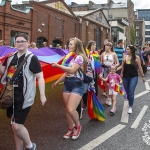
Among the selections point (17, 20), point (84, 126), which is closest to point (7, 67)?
point (84, 126)

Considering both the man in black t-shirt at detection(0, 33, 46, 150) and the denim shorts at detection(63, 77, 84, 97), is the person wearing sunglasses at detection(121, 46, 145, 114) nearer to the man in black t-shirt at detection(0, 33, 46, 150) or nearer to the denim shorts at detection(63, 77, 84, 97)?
the denim shorts at detection(63, 77, 84, 97)

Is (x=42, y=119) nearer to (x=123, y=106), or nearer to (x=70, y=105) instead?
(x=70, y=105)

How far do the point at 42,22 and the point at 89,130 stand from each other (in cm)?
2180

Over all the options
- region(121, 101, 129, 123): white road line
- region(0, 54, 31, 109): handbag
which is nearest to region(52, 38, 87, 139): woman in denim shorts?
region(0, 54, 31, 109): handbag

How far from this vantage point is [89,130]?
15.9 ft

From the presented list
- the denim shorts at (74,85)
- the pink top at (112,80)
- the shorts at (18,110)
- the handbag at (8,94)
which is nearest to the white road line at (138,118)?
the pink top at (112,80)

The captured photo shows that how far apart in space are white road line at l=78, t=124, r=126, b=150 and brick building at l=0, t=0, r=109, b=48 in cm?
1679

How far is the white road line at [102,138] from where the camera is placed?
4.01 metres

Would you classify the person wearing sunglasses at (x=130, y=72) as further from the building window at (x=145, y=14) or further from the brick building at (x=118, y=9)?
the building window at (x=145, y=14)

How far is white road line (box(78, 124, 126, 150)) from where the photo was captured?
4012mm

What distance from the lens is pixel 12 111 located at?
3.35 meters

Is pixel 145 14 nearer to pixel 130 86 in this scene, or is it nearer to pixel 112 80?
pixel 112 80

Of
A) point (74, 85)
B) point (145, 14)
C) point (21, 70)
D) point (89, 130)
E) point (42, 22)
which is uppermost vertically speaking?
point (145, 14)

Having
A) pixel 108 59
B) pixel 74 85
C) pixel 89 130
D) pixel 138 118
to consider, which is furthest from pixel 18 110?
pixel 108 59
